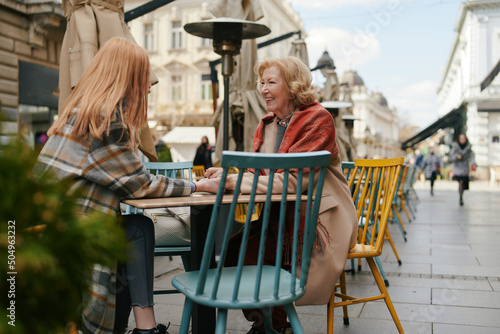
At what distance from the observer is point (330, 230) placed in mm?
2615

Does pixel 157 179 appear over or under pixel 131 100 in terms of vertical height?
→ under

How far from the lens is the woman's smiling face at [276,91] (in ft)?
9.85

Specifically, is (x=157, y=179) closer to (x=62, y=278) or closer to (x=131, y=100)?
(x=131, y=100)

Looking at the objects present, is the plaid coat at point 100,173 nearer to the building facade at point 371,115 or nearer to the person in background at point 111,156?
the person in background at point 111,156

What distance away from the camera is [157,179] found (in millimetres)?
2447

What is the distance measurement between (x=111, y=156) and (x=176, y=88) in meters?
32.2

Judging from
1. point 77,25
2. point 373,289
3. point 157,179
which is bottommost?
point 373,289

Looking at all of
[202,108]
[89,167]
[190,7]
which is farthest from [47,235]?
[190,7]

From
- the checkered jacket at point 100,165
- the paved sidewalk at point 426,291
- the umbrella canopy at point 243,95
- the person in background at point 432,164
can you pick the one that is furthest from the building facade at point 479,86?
the checkered jacket at point 100,165

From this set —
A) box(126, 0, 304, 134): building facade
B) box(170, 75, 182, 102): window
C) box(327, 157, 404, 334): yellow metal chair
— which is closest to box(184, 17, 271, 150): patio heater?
box(327, 157, 404, 334): yellow metal chair

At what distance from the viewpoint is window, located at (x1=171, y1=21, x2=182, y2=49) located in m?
33.8

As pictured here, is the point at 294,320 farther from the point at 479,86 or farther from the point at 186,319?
the point at 479,86

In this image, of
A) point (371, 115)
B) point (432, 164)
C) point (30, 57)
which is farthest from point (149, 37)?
point (371, 115)

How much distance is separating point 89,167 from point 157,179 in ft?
1.06
